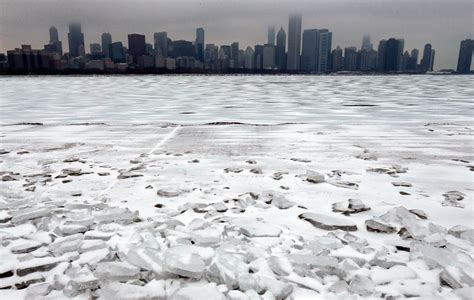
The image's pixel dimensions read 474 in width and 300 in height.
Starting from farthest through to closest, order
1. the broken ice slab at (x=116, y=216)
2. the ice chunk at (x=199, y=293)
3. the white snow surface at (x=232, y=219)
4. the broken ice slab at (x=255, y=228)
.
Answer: the broken ice slab at (x=116, y=216), the broken ice slab at (x=255, y=228), the white snow surface at (x=232, y=219), the ice chunk at (x=199, y=293)

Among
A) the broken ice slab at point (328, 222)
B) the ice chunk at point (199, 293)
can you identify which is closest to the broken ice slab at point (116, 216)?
the ice chunk at point (199, 293)

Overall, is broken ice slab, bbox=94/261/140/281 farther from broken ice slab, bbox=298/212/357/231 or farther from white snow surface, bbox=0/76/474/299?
broken ice slab, bbox=298/212/357/231

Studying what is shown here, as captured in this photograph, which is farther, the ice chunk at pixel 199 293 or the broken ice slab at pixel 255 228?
the broken ice slab at pixel 255 228

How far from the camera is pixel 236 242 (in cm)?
201

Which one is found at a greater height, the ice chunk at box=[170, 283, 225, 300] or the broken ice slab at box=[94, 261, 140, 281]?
the broken ice slab at box=[94, 261, 140, 281]

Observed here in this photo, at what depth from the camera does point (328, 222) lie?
2.24m

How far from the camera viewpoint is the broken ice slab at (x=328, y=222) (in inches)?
86.4

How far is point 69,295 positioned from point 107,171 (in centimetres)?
200

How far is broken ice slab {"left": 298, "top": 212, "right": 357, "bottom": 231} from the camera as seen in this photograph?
2195 mm

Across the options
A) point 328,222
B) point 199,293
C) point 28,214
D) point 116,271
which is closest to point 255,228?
point 328,222

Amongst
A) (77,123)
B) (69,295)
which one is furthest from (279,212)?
(77,123)

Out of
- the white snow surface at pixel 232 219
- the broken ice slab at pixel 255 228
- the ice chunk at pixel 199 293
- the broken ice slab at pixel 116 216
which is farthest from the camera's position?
the broken ice slab at pixel 116 216

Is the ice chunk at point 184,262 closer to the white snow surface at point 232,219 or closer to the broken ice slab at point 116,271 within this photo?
the white snow surface at point 232,219

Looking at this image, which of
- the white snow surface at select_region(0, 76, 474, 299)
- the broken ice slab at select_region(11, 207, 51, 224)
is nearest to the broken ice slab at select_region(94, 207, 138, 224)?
the white snow surface at select_region(0, 76, 474, 299)
